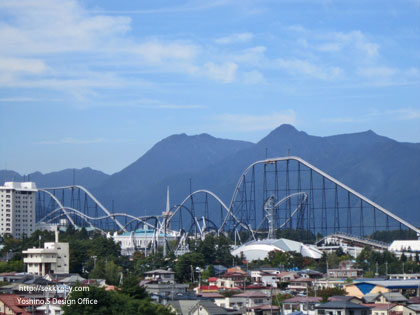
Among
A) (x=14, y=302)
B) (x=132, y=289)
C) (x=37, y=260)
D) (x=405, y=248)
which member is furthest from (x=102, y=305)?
(x=405, y=248)

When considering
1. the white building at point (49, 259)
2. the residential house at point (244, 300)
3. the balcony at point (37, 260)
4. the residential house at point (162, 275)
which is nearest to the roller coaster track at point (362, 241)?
the residential house at point (162, 275)

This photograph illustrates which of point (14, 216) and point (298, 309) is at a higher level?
point (14, 216)

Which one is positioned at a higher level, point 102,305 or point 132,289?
point 132,289

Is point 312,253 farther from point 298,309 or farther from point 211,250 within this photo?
point 298,309

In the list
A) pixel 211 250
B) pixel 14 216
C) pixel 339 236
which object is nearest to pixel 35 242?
pixel 211 250

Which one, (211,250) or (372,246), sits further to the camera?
(372,246)

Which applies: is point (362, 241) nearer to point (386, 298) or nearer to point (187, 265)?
point (187, 265)

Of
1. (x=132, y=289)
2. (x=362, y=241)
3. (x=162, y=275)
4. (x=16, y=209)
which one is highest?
(x=16, y=209)
